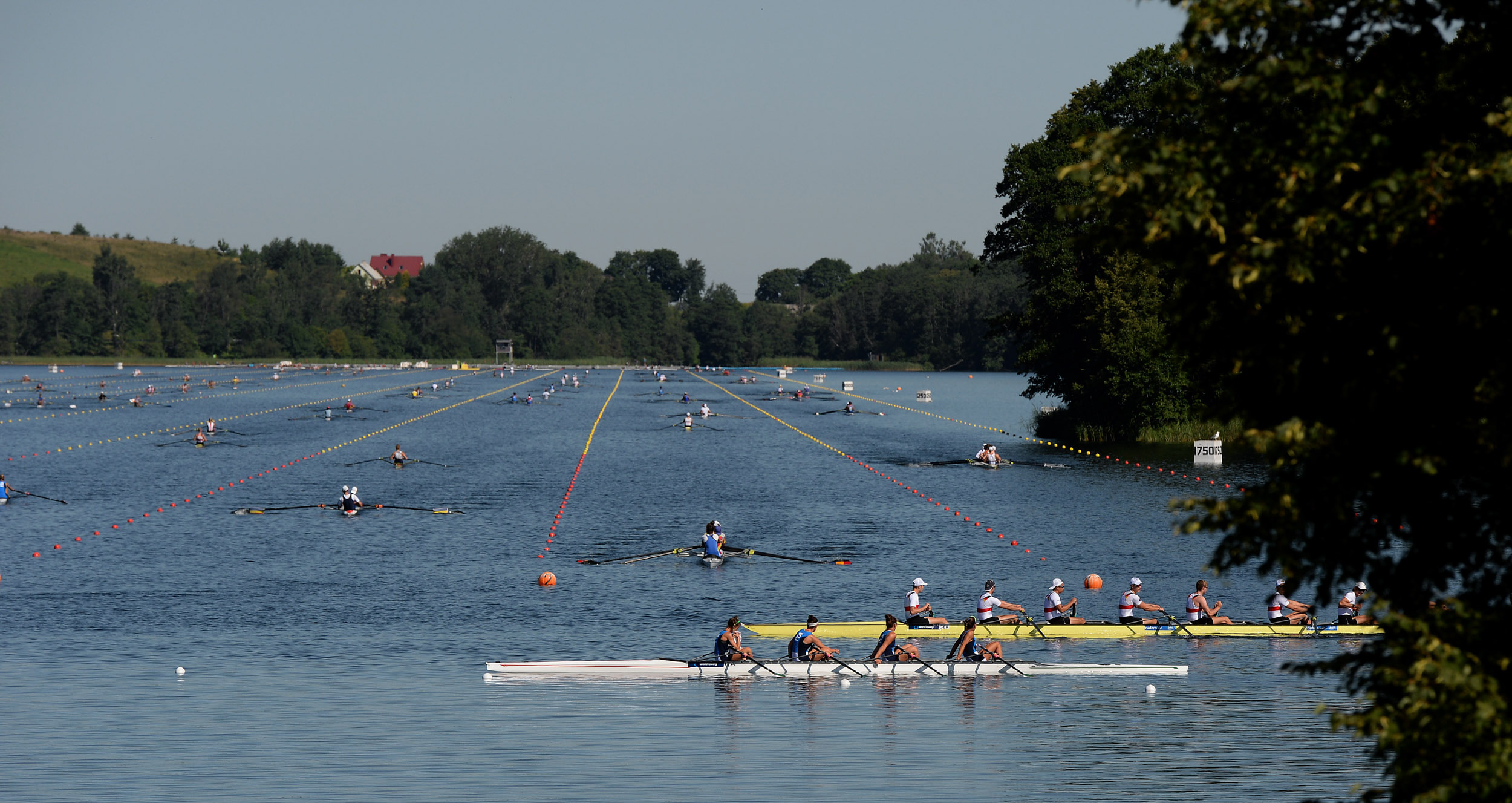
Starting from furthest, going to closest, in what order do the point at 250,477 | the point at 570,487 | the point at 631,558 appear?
the point at 250,477
the point at 570,487
the point at 631,558

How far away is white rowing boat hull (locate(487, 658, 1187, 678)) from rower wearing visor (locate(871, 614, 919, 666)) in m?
0.14

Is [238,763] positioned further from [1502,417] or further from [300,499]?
[300,499]

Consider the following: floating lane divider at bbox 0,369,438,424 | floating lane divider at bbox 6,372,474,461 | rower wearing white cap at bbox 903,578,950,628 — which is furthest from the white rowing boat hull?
floating lane divider at bbox 0,369,438,424

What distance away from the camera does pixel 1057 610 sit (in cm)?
4034

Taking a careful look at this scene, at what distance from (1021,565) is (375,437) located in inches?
2818

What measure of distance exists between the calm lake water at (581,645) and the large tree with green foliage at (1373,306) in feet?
39.5

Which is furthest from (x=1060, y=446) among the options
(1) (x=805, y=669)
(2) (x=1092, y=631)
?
(1) (x=805, y=669)

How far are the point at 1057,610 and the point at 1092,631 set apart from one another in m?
1.30

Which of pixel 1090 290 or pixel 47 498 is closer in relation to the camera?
pixel 47 498

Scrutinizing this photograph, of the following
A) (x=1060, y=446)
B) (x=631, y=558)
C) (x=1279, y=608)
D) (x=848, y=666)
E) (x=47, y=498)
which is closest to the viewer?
(x=848, y=666)

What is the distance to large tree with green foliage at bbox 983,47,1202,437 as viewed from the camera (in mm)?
93312

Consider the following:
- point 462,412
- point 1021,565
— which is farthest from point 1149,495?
point 462,412

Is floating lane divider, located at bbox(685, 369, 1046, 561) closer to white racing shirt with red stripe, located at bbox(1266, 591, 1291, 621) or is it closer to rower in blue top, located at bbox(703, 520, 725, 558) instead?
rower in blue top, located at bbox(703, 520, 725, 558)

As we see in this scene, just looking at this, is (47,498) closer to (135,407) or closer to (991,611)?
(991,611)
